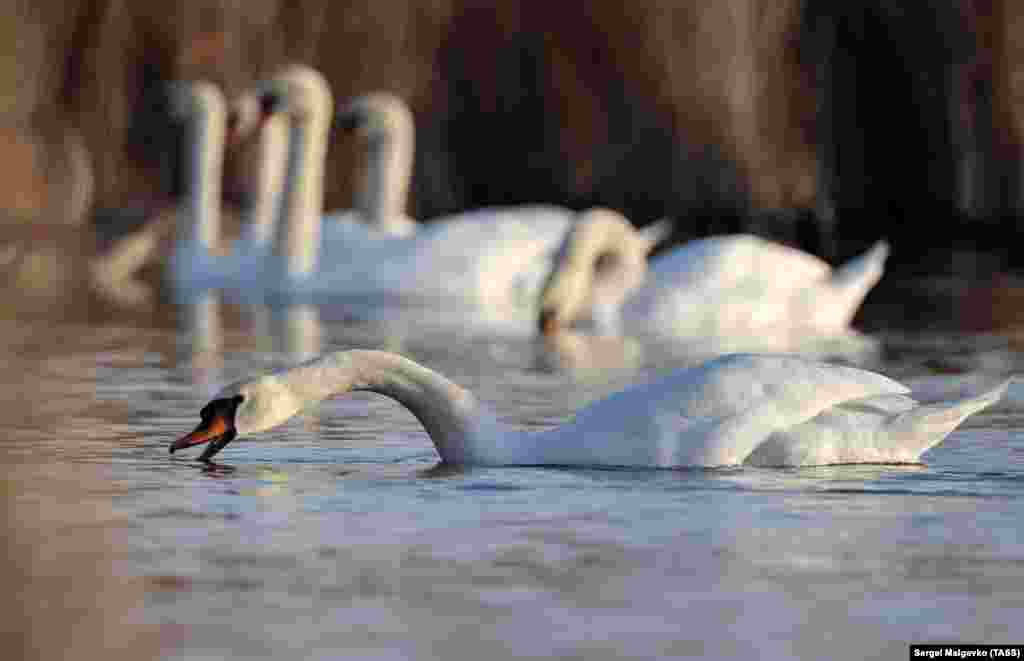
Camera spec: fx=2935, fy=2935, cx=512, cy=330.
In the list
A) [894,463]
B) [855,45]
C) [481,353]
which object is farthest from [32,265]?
[894,463]

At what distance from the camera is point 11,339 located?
15.2m

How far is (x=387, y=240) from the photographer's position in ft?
65.6

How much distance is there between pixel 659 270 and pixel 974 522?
9107 millimetres

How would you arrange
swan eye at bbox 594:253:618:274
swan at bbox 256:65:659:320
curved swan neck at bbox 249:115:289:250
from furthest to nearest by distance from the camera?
curved swan neck at bbox 249:115:289:250 < swan at bbox 256:65:659:320 < swan eye at bbox 594:253:618:274

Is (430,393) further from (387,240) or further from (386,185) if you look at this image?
(386,185)

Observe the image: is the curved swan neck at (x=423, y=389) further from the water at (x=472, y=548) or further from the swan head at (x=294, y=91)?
the swan head at (x=294, y=91)

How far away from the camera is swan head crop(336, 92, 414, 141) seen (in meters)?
20.0

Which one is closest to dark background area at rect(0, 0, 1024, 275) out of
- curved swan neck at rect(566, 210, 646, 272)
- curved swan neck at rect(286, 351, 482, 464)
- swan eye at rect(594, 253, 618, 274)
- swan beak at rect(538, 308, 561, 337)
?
curved swan neck at rect(566, 210, 646, 272)

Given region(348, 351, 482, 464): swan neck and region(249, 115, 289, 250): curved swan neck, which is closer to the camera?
region(348, 351, 482, 464): swan neck

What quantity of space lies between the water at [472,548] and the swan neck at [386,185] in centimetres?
1014

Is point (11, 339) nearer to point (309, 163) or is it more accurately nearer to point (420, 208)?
point (309, 163)

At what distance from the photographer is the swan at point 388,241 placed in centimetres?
1922

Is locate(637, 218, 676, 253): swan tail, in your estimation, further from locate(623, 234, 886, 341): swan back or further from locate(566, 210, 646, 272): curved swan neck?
locate(623, 234, 886, 341): swan back

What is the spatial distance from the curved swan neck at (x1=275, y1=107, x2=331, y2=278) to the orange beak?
11672 mm
